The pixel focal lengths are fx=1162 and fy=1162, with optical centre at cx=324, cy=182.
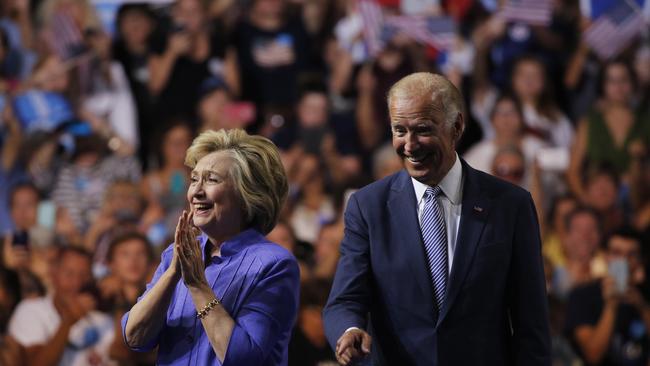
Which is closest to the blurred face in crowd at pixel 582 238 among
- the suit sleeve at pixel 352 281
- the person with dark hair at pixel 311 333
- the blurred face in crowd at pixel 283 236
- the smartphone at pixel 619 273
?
the smartphone at pixel 619 273

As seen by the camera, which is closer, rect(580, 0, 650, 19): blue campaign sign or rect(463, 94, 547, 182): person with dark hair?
rect(463, 94, 547, 182): person with dark hair

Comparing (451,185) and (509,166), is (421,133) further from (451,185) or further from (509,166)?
(509,166)

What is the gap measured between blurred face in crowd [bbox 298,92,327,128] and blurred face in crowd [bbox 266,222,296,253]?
4.47ft

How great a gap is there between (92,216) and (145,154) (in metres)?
0.54

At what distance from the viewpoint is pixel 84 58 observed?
7.43 metres

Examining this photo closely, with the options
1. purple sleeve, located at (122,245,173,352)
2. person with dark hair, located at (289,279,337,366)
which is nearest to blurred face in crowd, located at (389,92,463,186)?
purple sleeve, located at (122,245,173,352)

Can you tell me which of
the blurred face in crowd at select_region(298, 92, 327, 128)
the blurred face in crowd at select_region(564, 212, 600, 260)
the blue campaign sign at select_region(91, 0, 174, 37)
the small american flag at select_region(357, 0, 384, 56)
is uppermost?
the blue campaign sign at select_region(91, 0, 174, 37)

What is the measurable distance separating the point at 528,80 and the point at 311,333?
2.64 meters

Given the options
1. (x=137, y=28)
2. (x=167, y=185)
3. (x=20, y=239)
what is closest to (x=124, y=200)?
(x=167, y=185)

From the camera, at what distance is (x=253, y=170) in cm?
295

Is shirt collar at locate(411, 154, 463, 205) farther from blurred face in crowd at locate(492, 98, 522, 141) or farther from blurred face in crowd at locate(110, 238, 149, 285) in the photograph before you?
blurred face in crowd at locate(492, 98, 522, 141)

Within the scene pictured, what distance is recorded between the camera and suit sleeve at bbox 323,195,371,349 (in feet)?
9.41

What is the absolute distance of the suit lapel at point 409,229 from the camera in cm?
290

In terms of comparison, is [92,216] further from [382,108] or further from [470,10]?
[470,10]
